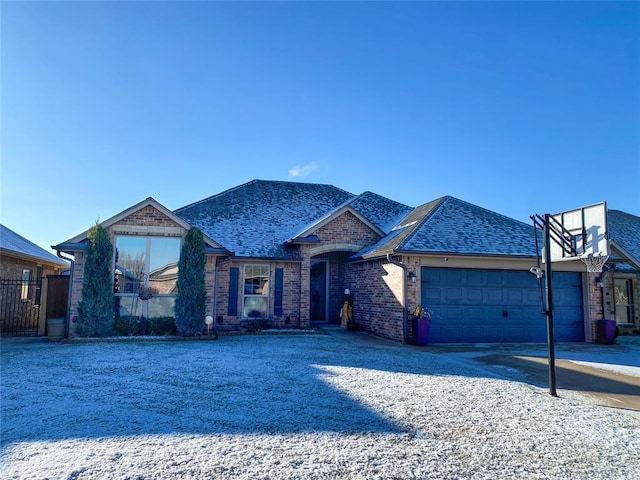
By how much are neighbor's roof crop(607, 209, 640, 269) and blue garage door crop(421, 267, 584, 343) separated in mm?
6393

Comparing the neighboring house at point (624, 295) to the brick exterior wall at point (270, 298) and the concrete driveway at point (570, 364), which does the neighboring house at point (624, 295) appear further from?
the brick exterior wall at point (270, 298)

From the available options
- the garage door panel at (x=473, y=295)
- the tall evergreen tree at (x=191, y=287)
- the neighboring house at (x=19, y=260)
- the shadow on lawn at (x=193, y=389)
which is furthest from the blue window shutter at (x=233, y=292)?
the neighboring house at (x=19, y=260)

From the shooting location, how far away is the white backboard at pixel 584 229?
23.0 feet

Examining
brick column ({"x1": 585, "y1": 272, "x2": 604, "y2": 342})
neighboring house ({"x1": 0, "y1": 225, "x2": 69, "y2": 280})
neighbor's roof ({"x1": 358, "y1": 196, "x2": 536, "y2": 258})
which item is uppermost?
neighbor's roof ({"x1": 358, "y1": 196, "x2": 536, "y2": 258})

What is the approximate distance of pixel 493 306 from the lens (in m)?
13.7

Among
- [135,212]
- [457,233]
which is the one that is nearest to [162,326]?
[135,212]

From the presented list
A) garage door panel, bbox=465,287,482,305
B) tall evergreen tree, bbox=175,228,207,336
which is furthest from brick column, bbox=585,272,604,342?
tall evergreen tree, bbox=175,228,207,336

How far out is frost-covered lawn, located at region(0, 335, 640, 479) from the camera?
400cm

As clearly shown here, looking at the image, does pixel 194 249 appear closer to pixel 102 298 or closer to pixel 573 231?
pixel 102 298

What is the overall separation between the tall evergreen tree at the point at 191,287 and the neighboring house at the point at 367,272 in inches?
23.6

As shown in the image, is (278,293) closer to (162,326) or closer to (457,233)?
(162,326)

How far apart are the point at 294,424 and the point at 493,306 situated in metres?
10.5

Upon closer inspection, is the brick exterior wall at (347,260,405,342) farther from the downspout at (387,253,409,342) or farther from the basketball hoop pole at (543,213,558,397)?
the basketball hoop pole at (543,213,558,397)

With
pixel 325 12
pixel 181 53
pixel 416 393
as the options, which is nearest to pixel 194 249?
pixel 181 53
